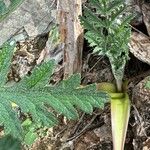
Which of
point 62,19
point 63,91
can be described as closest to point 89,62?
point 62,19

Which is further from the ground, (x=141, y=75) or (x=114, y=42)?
(x=114, y=42)

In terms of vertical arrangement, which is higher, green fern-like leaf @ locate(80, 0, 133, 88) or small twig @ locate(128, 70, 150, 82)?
green fern-like leaf @ locate(80, 0, 133, 88)

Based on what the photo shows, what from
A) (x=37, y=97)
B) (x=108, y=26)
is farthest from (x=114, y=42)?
(x=37, y=97)

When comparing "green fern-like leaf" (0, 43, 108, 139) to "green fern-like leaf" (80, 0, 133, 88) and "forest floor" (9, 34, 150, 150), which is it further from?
"forest floor" (9, 34, 150, 150)

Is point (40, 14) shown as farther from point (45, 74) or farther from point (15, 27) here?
point (45, 74)

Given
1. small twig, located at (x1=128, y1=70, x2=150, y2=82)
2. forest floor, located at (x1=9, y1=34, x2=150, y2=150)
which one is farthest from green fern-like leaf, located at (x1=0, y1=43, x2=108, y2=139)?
small twig, located at (x1=128, y1=70, x2=150, y2=82)

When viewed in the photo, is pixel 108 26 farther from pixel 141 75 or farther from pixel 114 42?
pixel 141 75

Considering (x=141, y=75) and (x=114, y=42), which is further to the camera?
(x=141, y=75)

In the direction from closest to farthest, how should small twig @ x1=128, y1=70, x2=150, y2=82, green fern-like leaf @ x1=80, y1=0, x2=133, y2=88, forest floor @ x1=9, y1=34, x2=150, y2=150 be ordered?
green fern-like leaf @ x1=80, y1=0, x2=133, y2=88 < forest floor @ x1=9, y1=34, x2=150, y2=150 < small twig @ x1=128, y1=70, x2=150, y2=82
